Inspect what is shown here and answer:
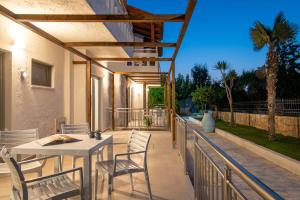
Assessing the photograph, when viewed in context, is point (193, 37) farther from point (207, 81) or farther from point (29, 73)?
point (29, 73)

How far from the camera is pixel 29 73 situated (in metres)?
5.20

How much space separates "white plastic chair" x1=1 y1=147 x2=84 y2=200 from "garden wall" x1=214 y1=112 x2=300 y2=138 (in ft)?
30.7

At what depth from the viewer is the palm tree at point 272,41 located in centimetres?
883

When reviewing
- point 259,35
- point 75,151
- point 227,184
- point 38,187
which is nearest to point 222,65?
point 259,35

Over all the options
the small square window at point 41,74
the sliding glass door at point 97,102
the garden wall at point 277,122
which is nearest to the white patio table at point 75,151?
the small square window at point 41,74

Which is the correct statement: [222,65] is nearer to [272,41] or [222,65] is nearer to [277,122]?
[277,122]

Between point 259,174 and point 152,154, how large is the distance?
7.72 ft

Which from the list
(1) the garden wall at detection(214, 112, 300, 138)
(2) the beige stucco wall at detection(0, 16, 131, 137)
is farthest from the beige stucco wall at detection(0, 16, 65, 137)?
(1) the garden wall at detection(214, 112, 300, 138)

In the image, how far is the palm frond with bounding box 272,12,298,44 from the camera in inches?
347

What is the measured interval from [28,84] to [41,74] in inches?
32.8

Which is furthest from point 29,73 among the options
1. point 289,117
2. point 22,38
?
point 289,117

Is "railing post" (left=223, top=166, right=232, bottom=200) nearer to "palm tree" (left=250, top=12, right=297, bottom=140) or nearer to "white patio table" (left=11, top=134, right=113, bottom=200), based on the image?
"white patio table" (left=11, top=134, right=113, bottom=200)

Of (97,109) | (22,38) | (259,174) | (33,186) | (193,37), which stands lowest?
(259,174)

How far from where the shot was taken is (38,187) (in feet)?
7.63
